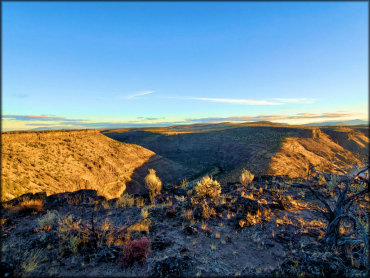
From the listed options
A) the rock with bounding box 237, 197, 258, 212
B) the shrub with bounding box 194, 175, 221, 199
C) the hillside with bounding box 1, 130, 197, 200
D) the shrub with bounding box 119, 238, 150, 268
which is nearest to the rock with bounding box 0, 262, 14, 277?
the shrub with bounding box 119, 238, 150, 268

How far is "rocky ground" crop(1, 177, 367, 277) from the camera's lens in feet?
15.8

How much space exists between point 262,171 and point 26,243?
26212 millimetres

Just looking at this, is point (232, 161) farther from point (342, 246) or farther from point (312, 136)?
point (342, 246)

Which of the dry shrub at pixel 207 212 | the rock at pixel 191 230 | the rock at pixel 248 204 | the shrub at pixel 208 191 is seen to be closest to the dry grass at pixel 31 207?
the rock at pixel 191 230

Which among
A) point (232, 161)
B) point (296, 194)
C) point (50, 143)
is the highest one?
point (50, 143)

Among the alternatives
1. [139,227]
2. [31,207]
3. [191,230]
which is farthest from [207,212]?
[31,207]

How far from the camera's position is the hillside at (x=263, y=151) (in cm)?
2882

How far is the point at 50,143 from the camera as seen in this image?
2105cm

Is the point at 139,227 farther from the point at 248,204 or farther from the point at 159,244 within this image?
the point at 248,204

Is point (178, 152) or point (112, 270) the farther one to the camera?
point (178, 152)

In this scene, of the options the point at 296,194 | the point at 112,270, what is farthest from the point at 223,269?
the point at 296,194

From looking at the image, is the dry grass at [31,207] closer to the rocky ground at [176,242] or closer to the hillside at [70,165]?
the rocky ground at [176,242]

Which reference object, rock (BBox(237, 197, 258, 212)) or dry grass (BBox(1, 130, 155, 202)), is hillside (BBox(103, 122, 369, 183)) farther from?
dry grass (BBox(1, 130, 155, 202))

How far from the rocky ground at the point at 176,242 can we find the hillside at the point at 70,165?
5.55 metres
